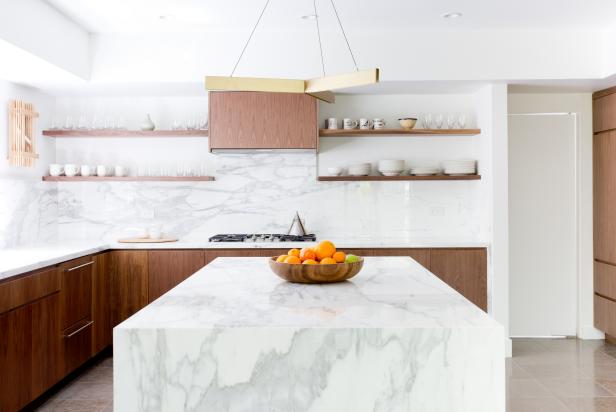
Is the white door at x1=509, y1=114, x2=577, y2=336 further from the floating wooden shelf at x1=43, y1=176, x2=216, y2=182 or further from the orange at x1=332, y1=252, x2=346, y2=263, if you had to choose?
the orange at x1=332, y1=252, x2=346, y2=263

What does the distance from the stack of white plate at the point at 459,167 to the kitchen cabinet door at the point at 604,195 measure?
111 centimetres

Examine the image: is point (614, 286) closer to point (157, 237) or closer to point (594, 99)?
point (594, 99)

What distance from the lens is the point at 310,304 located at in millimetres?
2318

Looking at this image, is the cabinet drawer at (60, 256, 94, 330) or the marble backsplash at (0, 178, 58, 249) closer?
the cabinet drawer at (60, 256, 94, 330)

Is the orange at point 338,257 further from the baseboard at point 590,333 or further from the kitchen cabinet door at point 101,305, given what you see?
the baseboard at point 590,333

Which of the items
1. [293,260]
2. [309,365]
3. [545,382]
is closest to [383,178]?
[545,382]

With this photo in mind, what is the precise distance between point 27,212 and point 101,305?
1.03m

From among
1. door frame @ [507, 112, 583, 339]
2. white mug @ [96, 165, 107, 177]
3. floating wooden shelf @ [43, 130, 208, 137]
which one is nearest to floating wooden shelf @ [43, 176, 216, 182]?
white mug @ [96, 165, 107, 177]

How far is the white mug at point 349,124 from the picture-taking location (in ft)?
17.4

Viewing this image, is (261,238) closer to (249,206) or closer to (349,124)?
(249,206)

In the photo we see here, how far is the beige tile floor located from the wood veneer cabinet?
0.32 m

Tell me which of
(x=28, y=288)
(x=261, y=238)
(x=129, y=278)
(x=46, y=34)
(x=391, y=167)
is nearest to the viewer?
(x=28, y=288)

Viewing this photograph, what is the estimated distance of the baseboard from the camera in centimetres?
550

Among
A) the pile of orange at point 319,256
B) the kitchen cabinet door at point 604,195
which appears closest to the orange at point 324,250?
the pile of orange at point 319,256
